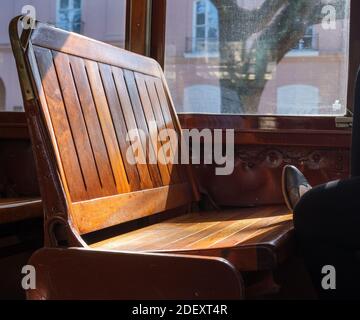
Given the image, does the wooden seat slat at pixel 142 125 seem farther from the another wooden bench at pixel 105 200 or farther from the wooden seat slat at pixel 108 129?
the wooden seat slat at pixel 108 129

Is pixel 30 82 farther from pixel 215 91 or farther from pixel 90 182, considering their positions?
pixel 215 91

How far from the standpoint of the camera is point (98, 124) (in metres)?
1.92

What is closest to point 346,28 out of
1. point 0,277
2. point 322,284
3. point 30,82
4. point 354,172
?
point 354,172

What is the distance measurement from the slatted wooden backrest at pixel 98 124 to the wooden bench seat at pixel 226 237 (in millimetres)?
89

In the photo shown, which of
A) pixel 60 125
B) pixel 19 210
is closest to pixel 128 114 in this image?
pixel 60 125

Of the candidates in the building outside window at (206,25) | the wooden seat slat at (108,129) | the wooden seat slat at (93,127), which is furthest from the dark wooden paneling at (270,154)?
the wooden seat slat at (93,127)

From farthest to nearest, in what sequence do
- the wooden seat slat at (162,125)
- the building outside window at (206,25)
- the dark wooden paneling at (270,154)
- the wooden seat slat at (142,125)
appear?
the building outside window at (206,25) < the dark wooden paneling at (270,154) < the wooden seat slat at (162,125) < the wooden seat slat at (142,125)

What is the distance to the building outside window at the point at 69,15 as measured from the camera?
299 centimetres

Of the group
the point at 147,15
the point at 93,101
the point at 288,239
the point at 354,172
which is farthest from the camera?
the point at 147,15

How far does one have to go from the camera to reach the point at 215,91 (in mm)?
2781

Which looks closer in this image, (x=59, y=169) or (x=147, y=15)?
(x=59, y=169)

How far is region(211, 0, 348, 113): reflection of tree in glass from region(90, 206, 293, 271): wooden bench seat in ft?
1.97

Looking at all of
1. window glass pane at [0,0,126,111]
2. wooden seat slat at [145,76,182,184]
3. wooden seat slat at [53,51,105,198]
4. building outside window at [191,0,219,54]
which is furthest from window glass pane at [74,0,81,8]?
wooden seat slat at [53,51,105,198]
